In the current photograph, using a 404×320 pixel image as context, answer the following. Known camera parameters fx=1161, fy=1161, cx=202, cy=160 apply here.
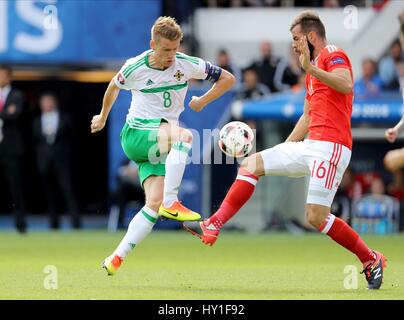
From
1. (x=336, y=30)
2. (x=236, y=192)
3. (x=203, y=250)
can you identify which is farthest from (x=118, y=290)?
(x=336, y=30)

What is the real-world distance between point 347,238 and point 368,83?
9.34 m

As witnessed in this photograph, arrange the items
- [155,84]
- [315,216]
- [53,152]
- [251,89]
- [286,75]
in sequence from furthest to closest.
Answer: [286,75]
[53,152]
[251,89]
[155,84]
[315,216]

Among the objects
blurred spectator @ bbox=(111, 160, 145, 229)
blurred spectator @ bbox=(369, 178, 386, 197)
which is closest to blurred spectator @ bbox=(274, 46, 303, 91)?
blurred spectator @ bbox=(369, 178, 386, 197)

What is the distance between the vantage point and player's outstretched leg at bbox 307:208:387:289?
10.1m

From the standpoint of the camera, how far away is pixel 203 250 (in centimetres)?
1574

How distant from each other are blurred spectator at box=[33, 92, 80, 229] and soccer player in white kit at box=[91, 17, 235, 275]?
30.3 feet

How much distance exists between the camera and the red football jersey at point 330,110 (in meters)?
10.2

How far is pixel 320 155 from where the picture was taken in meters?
10.2

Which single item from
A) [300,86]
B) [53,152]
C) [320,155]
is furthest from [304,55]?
[53,152]

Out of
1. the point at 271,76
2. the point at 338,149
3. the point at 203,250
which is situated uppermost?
the point at 338,149

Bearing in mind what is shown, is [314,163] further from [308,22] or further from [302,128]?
[308,22]

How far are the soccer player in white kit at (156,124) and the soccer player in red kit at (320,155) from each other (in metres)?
0.61
